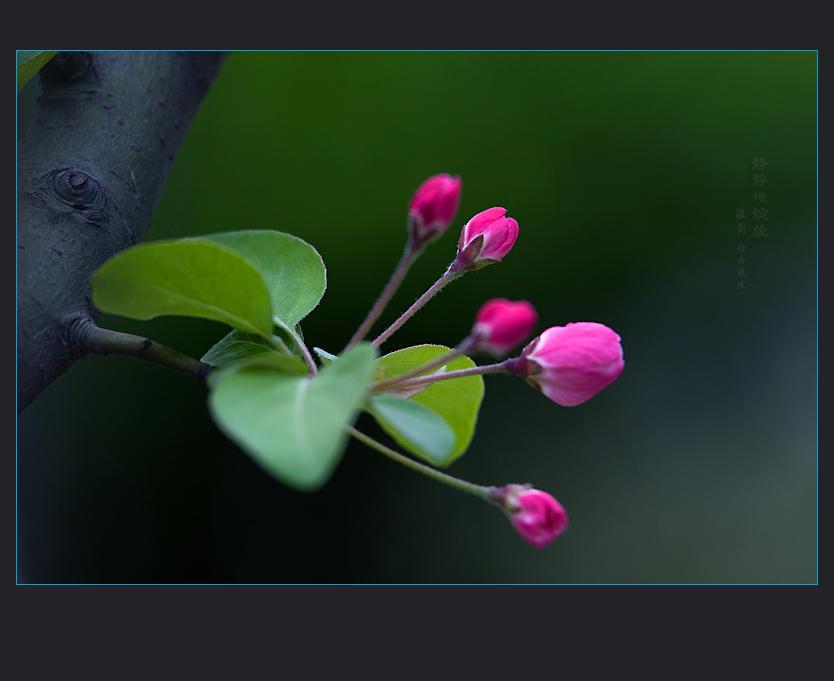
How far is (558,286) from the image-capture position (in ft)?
7.25

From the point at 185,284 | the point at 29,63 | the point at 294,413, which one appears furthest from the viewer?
the point at 29,63

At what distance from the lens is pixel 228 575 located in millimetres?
2047

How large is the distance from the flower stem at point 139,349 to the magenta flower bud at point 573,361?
283 mm

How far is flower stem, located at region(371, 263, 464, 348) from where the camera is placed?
658mm

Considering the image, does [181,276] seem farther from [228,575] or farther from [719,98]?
[719,98]

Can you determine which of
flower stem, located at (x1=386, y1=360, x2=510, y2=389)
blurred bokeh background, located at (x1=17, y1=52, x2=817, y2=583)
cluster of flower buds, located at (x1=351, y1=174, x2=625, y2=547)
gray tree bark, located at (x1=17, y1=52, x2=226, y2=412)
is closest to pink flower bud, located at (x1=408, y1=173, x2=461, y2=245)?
cluster of flower buds, located at (x1=351, y1=174, x2=625, y2=547)

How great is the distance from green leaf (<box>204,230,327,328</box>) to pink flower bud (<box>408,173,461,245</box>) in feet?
0.45

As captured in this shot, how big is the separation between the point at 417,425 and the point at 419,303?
175mm

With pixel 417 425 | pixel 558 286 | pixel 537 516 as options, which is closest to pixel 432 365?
pixel 417 425

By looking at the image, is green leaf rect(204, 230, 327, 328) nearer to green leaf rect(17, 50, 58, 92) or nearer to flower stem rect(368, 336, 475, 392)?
flower stem rect(368, 336, 475, 392)

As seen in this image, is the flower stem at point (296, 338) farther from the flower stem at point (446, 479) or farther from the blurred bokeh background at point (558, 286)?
the blurred bokeh background at point (558, 286)

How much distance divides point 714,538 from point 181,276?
6.64 feet

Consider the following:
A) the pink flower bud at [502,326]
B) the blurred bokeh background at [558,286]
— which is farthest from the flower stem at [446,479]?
the blurred bokeh background at [558,286]

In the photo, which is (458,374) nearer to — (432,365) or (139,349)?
(432,365)
